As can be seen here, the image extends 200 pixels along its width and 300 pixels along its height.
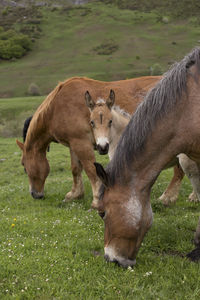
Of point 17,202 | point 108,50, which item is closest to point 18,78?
point 108,50

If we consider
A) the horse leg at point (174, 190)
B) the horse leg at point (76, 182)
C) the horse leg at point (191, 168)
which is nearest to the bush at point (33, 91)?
the horse leg at point (76, 182)

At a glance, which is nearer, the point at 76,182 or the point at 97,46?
the point at 76,182

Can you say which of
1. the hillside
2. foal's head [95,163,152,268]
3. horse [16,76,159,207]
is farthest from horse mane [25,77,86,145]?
the hillside

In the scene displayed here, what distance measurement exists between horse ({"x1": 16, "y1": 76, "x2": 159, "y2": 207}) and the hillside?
43485mm

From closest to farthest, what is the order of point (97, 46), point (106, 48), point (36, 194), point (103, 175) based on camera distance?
point (103, 175), point (36, 194), point (106, 48), point (97, 46)

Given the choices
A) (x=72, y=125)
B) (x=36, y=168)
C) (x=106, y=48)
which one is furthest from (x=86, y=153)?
(x=106, y=48)

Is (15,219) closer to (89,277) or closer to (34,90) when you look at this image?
(89,277)

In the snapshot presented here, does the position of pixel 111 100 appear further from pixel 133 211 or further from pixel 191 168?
pixel 133 211

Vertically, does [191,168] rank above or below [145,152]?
below

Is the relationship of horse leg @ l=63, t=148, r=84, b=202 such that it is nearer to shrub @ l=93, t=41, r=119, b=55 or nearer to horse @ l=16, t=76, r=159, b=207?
horse @ l=16, t=76, r=159, b=207

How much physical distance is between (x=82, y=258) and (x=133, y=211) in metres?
1.31

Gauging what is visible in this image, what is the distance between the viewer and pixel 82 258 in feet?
14.5

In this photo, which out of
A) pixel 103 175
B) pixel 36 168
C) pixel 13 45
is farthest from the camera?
pixel 13 45

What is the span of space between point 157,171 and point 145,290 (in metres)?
1.41
